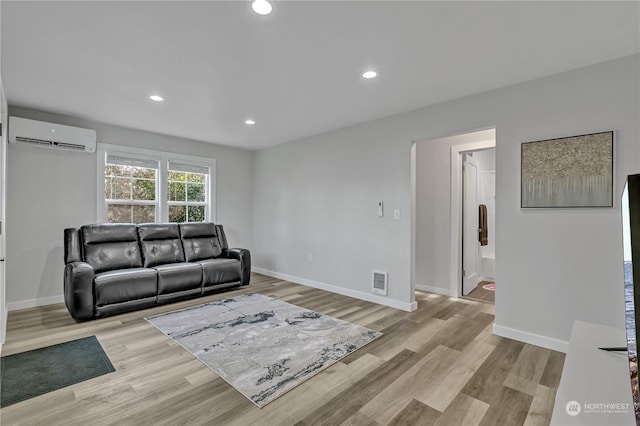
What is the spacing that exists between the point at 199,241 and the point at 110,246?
1.19 meters

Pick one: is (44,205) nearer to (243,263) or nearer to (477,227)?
(243,263)

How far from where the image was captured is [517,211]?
9.35ft

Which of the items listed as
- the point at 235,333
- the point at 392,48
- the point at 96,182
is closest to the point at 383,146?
the point at 392,48

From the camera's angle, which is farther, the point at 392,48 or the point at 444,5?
the point at 392,48

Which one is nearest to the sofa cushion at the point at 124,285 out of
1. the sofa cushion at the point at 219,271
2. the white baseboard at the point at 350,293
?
the sofa cushion at the point at 219,271

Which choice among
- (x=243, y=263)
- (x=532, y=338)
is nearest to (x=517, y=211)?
(x=532, y=338)

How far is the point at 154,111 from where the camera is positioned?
Result: 3711 millimetres

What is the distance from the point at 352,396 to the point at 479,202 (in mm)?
4525

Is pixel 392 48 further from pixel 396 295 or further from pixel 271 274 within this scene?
pixel 271 274

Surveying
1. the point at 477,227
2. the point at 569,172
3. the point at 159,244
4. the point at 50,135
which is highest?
the point at 50,135

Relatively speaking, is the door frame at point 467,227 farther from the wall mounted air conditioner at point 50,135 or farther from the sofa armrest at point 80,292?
the wall mounted air conditioner at point 50,135

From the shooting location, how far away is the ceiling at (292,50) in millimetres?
1856

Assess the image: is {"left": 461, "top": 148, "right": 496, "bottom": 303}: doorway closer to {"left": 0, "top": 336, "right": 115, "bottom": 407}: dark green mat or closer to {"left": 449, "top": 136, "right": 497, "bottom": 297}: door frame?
{"left": 449, "top": 136, "right": 497, "bottom": 297}: door frame

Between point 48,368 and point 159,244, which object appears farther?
point 159,244
